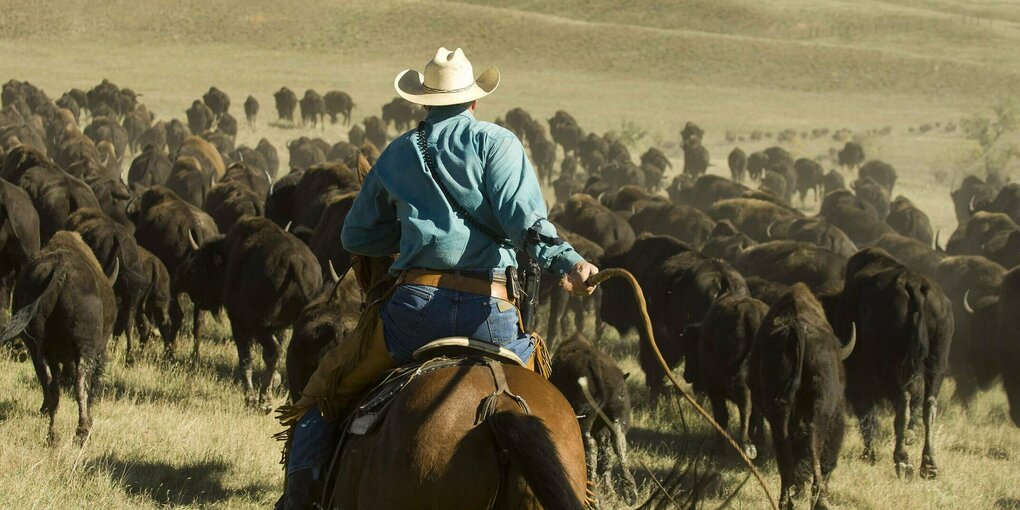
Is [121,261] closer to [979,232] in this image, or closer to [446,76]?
[446,76]

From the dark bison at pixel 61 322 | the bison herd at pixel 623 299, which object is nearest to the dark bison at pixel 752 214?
the bison herd at pixel 623 299

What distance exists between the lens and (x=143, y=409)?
952 cm

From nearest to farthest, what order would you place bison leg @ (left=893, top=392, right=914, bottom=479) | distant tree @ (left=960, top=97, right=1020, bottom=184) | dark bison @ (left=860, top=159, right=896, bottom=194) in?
bison leg @ (left=893, top=392, right=914, bottom=479)
dark bison @ (left=860, top=159, right=896, bottom=194)
distant tree @ (left=960, top=97, right=1020, bottom=184)

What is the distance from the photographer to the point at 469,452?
144 inches

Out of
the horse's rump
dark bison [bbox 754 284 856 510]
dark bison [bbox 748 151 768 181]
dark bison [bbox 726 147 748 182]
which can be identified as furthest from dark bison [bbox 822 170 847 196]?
the horse's rump

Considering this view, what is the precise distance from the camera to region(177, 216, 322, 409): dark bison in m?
10.6

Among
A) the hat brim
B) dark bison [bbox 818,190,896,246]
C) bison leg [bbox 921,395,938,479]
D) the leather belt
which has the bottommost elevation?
dark bison [bbox 818,190,896,246]

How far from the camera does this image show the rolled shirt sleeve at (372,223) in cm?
462

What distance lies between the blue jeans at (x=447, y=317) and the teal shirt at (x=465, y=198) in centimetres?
11

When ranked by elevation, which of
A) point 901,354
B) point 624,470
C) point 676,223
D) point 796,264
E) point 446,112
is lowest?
point 676,223

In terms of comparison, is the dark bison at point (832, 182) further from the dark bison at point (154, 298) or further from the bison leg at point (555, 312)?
the dark bison at point (154, 298)

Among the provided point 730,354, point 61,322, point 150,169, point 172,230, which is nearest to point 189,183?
point 150,169

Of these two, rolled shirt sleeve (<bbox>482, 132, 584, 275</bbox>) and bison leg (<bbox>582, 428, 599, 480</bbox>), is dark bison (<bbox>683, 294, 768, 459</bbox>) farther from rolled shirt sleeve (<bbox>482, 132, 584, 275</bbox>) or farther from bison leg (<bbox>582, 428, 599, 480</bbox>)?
rolled shirt sleeve (<bbox>482, 132, 584, 275</bbox>)

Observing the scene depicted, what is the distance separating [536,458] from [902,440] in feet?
22.7
